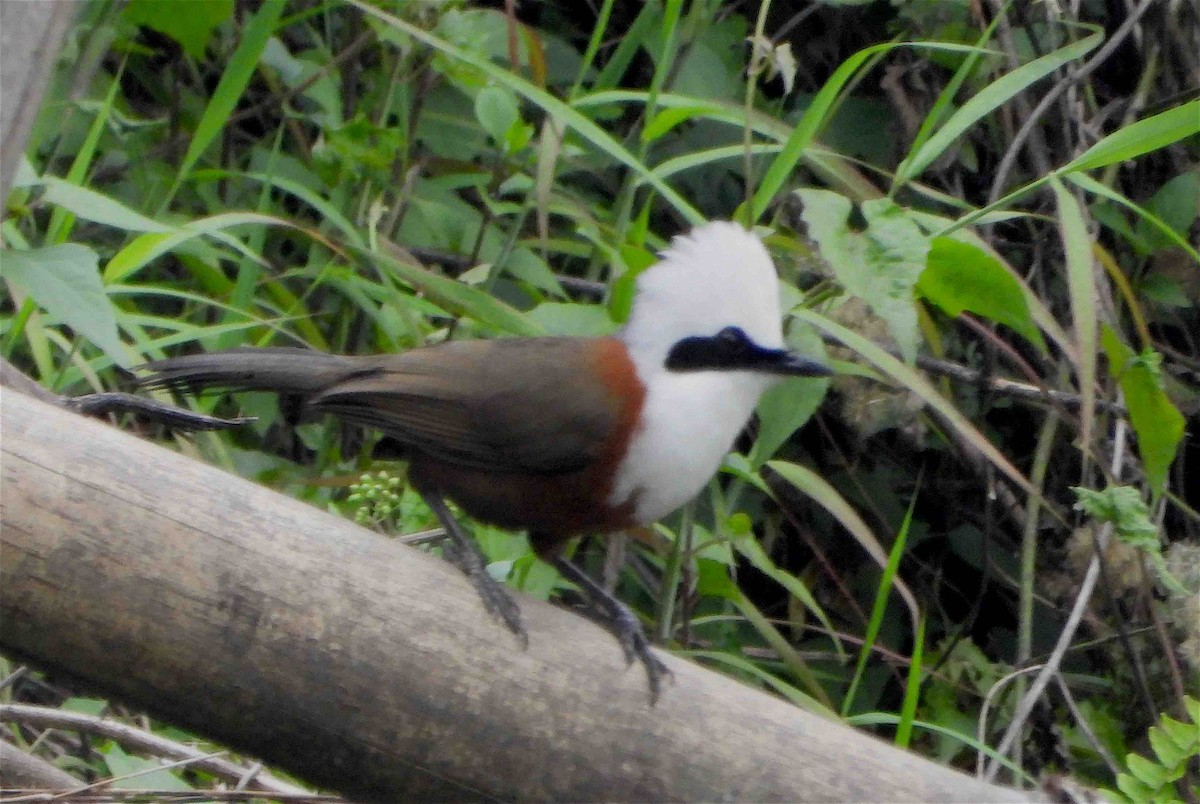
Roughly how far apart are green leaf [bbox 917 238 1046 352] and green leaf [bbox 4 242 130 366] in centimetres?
142

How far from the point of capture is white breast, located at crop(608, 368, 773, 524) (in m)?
2.58

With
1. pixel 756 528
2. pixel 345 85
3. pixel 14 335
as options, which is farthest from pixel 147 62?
pixel 756 528

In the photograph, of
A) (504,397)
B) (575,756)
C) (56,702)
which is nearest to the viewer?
(575,756)

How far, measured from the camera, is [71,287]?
2.42 m

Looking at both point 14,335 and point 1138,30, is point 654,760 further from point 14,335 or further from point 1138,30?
point 1138,30

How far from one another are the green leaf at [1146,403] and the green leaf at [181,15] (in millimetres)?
2319

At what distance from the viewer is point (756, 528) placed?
405cm

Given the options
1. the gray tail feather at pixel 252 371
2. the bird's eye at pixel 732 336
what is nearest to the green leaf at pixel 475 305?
the gray tail feather at pixel 252 371

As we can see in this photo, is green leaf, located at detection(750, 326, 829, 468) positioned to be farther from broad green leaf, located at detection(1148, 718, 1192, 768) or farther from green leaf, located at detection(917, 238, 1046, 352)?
broad green leaf, located at detection(1148, 718, 1192, 768)

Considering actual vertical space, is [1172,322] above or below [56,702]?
above

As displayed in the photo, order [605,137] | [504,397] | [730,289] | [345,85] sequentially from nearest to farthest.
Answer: [730,289] → [504,397] → [605,137] → [345,85]

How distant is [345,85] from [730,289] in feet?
7.00

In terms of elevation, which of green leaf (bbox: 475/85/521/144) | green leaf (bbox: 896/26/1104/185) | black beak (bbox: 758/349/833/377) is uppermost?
green leaf (bbox: 896/26/1104/185)

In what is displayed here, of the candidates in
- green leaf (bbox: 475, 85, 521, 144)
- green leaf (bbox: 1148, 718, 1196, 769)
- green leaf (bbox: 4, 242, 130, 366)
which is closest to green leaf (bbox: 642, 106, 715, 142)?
green leaf (bbox: 475, 85, 521, 144)
